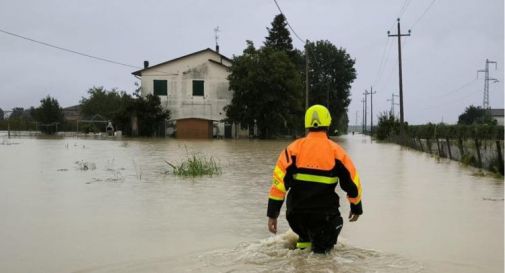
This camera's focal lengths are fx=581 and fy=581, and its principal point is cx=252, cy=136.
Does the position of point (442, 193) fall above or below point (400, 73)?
below

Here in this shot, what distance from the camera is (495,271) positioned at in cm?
608

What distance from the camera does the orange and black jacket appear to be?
17.7 feet

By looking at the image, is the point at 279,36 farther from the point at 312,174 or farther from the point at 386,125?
the point at 312,174

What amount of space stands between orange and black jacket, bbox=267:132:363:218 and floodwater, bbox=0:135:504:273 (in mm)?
650

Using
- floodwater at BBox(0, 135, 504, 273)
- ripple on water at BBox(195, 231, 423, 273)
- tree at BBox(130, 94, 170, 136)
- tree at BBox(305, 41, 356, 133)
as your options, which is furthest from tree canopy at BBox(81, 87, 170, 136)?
ripple on water at BBox(195, 231, 423, 273)

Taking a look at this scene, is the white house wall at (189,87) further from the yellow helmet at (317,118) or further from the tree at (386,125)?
the yellow helmet at (317,118)

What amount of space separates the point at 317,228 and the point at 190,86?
51555 millimetres

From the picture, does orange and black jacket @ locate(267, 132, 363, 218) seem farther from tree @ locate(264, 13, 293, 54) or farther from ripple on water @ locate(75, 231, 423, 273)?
tree @ locate(264, 13, 293, 54)

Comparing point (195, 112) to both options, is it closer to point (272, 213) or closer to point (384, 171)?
point (384, 171)

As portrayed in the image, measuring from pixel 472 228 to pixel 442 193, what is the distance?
4.40 meters

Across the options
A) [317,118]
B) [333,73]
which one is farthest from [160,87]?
[317,118]

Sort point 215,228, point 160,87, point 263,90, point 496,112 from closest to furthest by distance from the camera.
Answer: point 215,228 < point 263,90 < point 160,87 < point 496,112

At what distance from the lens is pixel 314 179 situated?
542cm

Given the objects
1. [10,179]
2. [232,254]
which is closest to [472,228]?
[232,254]
